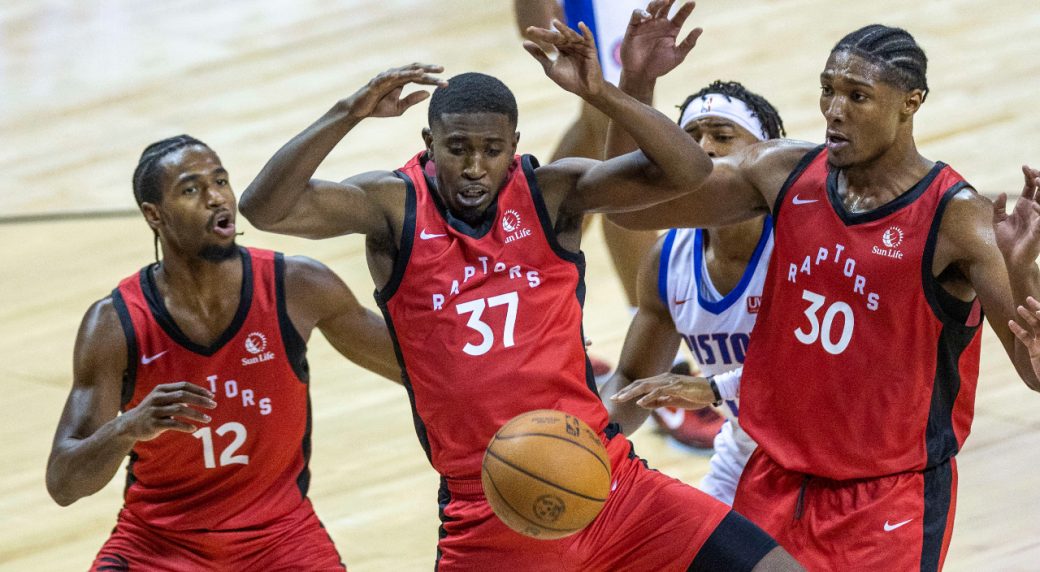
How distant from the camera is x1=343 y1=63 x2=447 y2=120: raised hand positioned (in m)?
4.18

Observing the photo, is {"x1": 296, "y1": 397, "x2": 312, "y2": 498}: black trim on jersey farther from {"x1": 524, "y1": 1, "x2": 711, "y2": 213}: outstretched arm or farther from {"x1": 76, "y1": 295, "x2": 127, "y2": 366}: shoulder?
{"x1": 524, "y1": 1, "x2": 711, "y2": 213}: outstretched arm

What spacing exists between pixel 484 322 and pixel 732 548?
86cm

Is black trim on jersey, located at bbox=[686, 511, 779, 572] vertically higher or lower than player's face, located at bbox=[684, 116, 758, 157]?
lower

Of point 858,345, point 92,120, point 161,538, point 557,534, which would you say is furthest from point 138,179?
point 92,120

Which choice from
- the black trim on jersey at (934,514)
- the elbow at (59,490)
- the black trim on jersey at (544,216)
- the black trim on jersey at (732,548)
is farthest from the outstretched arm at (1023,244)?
the elbow at (59,490)

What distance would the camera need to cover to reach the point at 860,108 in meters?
4.26

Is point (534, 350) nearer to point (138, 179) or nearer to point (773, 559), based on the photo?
point (773, 559)

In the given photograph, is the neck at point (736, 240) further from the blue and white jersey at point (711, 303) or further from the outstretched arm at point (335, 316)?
the outstretched arm at point (335, 316)

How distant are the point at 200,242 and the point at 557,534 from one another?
1460 mm

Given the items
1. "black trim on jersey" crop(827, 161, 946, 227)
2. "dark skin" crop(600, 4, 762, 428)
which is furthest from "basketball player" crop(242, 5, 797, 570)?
"black trim on jersey" crop(827, 161, 946, 227)

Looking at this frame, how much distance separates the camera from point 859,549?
4.45 meters

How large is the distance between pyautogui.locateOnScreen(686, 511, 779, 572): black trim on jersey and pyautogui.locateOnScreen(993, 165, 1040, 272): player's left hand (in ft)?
3.04

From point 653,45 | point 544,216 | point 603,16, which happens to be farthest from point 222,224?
point 603,16

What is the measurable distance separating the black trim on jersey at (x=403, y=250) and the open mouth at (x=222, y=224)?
0.58m
